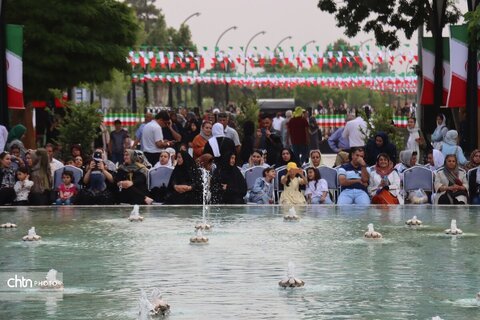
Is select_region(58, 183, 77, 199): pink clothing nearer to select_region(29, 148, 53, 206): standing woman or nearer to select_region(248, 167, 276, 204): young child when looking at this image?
select_region(29, 148, 53, 206): standing woman

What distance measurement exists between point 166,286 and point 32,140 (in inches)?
1122

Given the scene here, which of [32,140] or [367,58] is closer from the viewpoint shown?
[32,140]

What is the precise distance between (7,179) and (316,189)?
4.48 metres

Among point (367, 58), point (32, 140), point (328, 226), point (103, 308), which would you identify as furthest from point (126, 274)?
point (367, 58)

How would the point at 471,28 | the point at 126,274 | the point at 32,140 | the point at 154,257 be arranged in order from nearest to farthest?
the point at 126,274
the point at 154,257
the point at 471,28
the point at 32,140

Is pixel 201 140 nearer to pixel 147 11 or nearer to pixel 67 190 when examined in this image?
pixel 67 190

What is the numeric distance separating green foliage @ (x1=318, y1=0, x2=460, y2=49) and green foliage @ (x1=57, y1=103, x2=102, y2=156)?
7818 mm

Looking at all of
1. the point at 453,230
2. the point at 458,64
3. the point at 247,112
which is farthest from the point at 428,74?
the point at 247,112

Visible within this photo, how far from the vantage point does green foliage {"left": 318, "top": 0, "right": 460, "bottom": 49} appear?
36.2m

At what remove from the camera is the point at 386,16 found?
123ft

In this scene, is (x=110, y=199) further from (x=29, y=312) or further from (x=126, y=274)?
(x=29, y=312)

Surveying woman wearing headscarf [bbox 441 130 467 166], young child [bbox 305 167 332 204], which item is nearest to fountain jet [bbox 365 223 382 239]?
young child [bbox 305 167 332 204]

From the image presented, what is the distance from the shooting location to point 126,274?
43.1 ft

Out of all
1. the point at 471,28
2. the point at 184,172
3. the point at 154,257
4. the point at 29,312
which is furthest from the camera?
the point at 471,28
